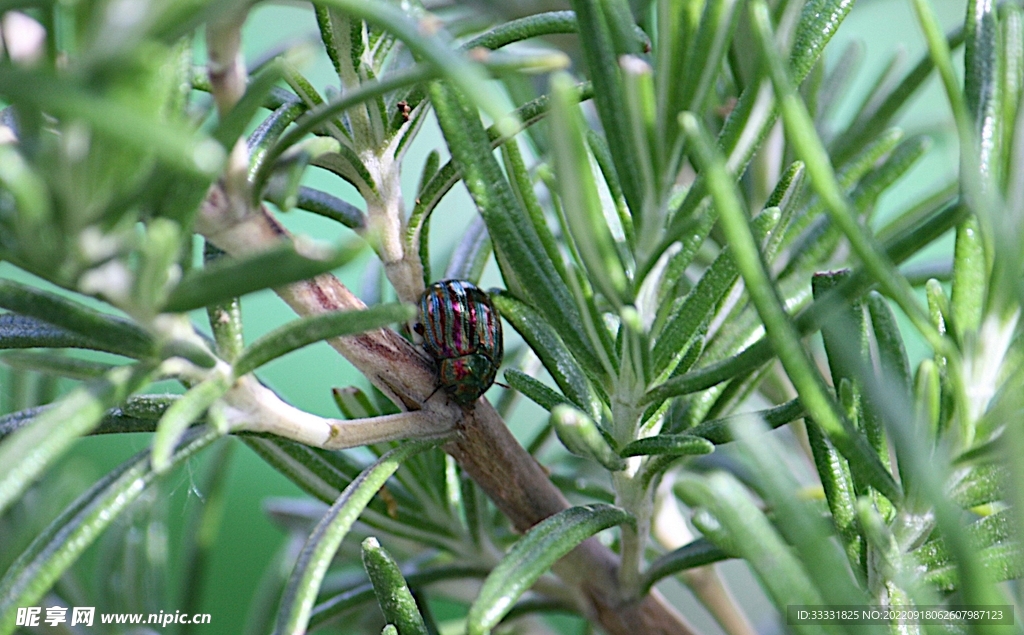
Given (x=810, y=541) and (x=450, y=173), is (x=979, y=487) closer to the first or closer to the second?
(x=810, y=541)

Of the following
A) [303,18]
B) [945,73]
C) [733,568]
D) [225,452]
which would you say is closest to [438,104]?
[945,73]

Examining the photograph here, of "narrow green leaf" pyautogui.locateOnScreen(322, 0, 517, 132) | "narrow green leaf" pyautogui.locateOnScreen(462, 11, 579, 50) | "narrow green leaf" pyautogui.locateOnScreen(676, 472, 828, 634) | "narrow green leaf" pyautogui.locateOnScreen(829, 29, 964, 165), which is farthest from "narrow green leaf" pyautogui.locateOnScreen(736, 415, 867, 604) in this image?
"narrow green leaf" pyautogui.locateOnScreen(829, 29, 964, 165)

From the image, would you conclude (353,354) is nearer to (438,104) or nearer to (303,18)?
(438,104)

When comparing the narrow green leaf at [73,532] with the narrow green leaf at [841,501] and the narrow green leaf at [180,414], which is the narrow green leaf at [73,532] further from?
the narrow green leaf at [841,501]

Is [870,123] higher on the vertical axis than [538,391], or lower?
higher

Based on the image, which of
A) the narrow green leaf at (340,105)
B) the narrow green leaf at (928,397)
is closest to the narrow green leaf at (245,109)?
the narrow green leaf at (340,105)

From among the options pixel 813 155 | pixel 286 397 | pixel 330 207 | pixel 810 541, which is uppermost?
pixel 286 397

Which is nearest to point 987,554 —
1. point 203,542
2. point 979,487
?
point 979,487

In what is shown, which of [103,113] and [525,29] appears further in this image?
[525,29]
